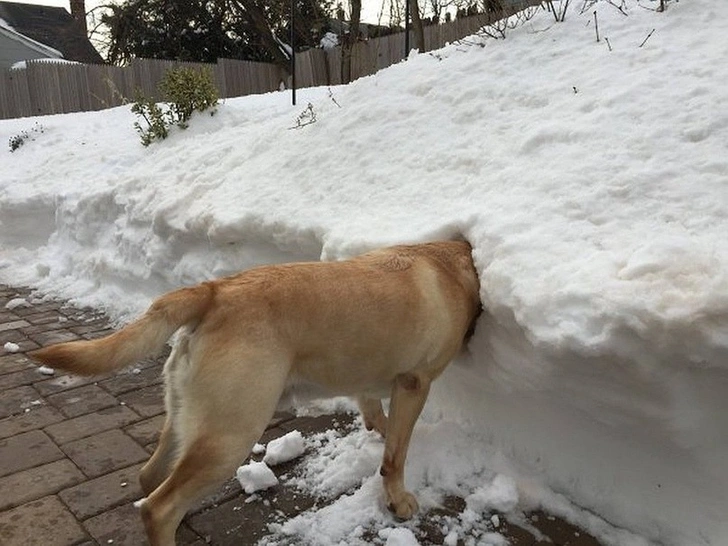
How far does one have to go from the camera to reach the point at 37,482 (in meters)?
3.03

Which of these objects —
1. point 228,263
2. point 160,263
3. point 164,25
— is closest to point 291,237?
point 228,263

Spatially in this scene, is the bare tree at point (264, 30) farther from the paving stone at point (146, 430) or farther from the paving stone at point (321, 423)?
the paving stone at point (321, 423)

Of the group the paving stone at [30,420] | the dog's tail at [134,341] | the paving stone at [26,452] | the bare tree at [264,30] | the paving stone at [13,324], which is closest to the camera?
the dog's tail at [134,341]

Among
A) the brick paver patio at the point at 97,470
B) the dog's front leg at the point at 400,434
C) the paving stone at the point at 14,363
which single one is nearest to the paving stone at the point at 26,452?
the brick paver patio at the point at 97,470

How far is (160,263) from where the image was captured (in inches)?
214

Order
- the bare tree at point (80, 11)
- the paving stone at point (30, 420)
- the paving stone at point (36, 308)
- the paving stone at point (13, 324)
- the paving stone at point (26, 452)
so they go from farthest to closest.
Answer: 1. the bare tree at point (80, 11)
2. the paving stone at point (36, 308)
3. the paving stone at point (13, 324)
4. the paving stone at point (30, 420)
5. the paving stone at point (26, 452)

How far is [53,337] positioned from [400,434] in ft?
11.5

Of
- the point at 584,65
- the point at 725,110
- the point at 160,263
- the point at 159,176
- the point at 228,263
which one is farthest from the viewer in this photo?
the point at 159,176

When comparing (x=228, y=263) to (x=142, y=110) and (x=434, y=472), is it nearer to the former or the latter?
(x=434, y=472)

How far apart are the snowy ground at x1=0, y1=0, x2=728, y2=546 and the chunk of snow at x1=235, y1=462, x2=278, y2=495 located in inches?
10.7

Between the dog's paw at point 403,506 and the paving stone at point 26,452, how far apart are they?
1821 millimetres

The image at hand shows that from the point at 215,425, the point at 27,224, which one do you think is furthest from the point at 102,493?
the point at 27,224

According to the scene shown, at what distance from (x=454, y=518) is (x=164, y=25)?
Result: 24143 millimetres

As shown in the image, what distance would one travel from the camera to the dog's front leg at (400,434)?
2.65 m
